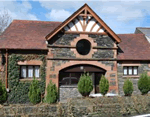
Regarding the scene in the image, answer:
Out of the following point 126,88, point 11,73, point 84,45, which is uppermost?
point 84,45

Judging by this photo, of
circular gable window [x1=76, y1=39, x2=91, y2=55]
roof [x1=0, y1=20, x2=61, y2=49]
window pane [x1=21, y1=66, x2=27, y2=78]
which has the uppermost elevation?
A: roof [x1=0, y1=20, x2=61, y2=49]

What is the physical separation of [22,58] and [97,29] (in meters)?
6.31

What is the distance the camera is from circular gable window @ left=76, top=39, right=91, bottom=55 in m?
16.6

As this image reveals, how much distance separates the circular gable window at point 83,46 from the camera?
54.5ft

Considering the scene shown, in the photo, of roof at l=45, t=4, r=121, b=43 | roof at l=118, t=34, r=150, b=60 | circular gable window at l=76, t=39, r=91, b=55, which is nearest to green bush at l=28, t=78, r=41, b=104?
roof at l=45, t=4, r=121, b=43

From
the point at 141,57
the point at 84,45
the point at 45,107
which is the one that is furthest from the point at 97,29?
the point at 45,107

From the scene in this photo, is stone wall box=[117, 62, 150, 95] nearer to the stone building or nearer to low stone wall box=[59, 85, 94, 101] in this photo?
the stone building

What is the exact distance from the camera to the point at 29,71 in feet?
52.2

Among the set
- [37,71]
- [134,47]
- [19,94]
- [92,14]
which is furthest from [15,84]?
[134,47]

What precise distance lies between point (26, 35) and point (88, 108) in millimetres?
9000

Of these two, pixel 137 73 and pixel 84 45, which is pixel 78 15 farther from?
pixel 137 73

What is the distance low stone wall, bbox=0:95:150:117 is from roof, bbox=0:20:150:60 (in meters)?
5.63

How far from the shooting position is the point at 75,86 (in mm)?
16281

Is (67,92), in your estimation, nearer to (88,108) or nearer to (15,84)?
(15,84)
